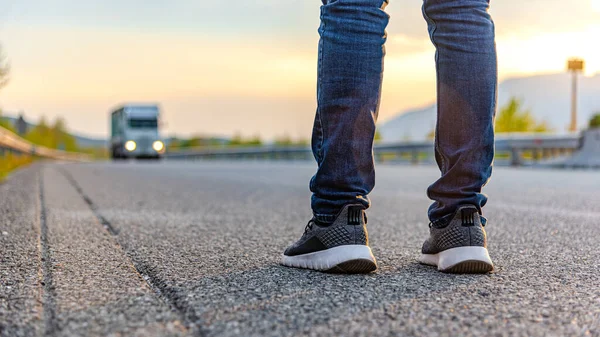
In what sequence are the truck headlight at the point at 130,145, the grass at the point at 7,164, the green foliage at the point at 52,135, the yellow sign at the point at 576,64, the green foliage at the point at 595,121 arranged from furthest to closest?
the green foliage at the point at 52,135
the yellow sign at the point at 576,64
the truck headlight at the point at 130,145
the green foliage at the point at 595,121
the grass at the point at 7,164

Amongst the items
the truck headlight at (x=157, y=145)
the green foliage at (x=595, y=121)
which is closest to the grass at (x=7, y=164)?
the truck headlight at (x=157, y=145)

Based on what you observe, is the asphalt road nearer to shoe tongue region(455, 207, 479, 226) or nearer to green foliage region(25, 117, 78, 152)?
shoe tongue region(455, 207, 479, 226)

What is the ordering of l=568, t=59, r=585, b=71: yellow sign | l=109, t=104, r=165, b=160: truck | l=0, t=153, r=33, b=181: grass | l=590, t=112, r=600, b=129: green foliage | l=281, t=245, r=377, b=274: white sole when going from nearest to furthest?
l=281, t=245, r=377, b=274: white sole, l=0, t=153, r=33, b=181: grass, l=590, t=112, r=600, b=129: green foliage, l=109, t=104, r=165, b=160: truck, l=568, t=59, r=585, b=71: yellow sign

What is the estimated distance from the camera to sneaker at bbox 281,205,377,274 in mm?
2016

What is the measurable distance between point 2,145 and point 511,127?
44.1 metres

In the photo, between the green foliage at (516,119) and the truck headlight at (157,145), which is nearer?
the truck headlight at (157,145)

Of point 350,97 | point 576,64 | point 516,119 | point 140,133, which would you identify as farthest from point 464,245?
point 516,119

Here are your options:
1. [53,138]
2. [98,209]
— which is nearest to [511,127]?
[98,209]

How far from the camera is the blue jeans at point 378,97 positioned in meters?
2.04

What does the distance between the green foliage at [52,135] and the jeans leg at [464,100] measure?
124645 millimetres

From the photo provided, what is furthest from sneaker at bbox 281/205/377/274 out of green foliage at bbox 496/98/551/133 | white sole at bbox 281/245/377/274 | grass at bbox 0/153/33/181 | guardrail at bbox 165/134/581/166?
green foliage at bbox 496/98/551/133

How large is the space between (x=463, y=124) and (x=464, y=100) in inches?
3.1

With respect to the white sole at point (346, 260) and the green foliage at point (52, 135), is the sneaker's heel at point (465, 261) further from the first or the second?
the green foliage at point (52, 135)

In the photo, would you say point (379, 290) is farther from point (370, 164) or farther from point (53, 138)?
point (53, 138)
